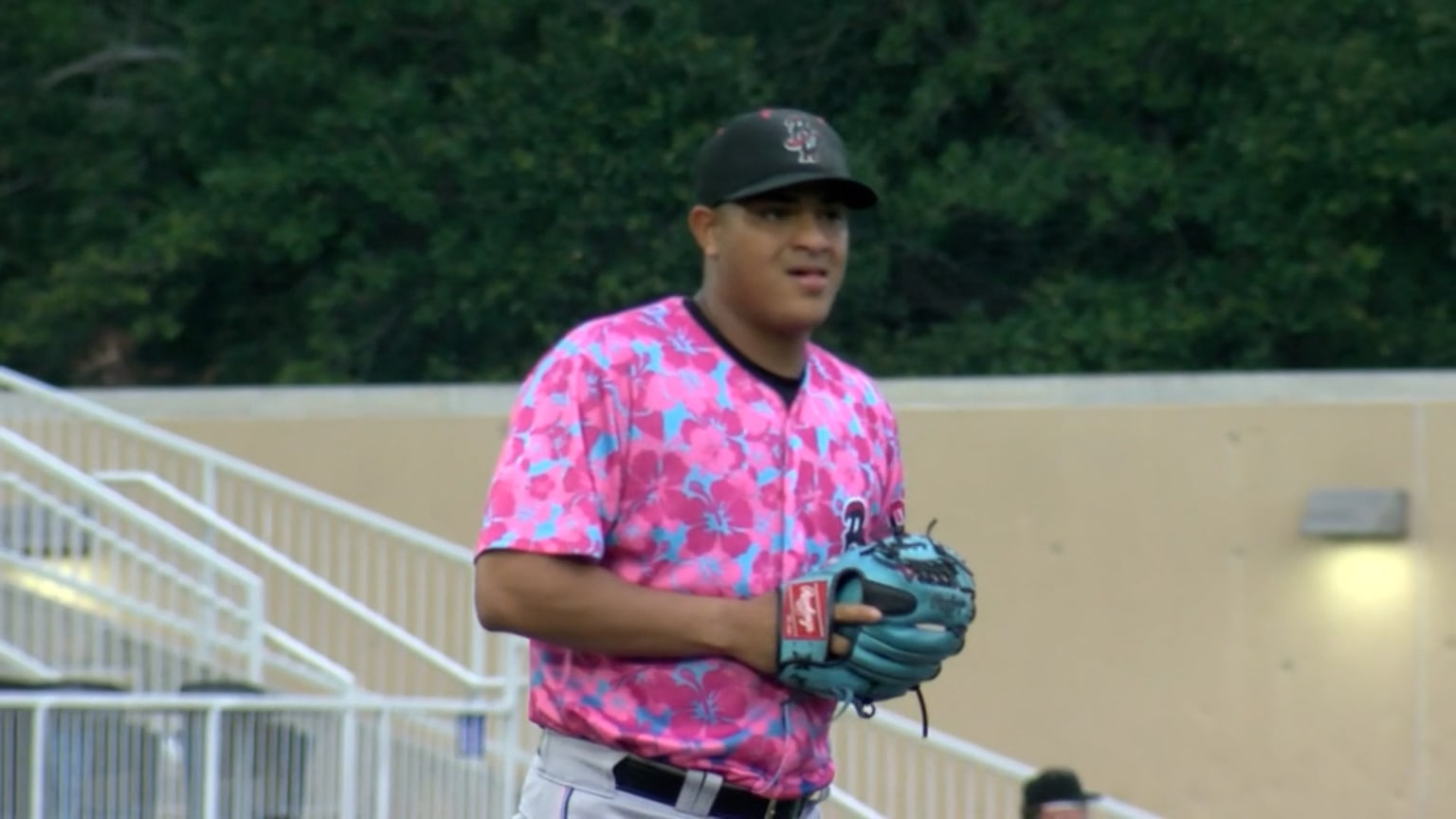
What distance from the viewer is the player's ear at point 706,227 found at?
360 cm

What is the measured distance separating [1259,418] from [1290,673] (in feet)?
3.65

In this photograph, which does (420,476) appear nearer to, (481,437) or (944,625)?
(481,437)

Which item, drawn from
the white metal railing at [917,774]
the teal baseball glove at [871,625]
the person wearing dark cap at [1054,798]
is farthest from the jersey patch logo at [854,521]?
the white metal railing at [917,774]

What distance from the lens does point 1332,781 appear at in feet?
36.3

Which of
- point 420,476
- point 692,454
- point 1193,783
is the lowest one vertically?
point 1193,783

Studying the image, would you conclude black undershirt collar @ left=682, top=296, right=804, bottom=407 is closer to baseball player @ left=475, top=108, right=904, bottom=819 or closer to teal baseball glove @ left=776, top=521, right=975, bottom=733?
baseball player @ left=475, top=108, right=904, bottom=819

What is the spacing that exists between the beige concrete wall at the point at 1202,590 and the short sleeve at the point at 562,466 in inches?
317

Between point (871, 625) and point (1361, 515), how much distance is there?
786 centimetres

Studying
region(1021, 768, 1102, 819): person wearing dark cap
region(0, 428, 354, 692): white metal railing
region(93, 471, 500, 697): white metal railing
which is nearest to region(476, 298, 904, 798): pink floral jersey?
region(1021, 768, 1102, 819): person wearing dark cap

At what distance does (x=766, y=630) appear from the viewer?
3.39 metres

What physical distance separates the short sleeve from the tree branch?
17.3 meters

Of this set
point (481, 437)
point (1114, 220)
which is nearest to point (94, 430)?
point (481, 437)

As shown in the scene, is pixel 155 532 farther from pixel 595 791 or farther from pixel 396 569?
pixel 595 791

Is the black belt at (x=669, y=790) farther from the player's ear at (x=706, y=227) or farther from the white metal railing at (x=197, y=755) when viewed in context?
the white metal railing at (x=197, y=755)
